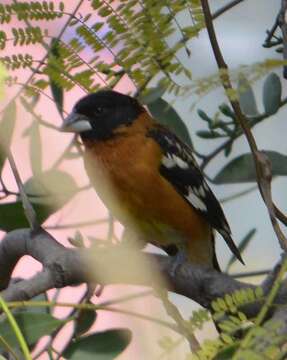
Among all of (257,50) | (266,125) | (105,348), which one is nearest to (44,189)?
(105,348)

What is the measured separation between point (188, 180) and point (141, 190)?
0.14 m

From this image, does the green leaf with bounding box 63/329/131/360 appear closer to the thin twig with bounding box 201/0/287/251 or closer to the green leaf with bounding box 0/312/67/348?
the green leaf with bounding box 0/312/67/348

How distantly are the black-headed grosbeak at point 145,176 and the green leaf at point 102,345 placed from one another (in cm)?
88

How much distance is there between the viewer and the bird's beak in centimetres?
205

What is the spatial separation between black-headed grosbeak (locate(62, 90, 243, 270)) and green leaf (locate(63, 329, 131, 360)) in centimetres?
88

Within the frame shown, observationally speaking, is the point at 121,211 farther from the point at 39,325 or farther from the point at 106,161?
the point at 39,325

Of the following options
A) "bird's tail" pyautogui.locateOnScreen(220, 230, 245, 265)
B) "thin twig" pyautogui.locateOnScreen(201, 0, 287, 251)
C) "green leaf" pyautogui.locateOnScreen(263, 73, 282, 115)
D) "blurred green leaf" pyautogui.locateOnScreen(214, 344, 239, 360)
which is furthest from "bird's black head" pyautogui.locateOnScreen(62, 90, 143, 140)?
"blurred green leaf" pyautogui.locateOnScreen(214, 344, 239, 360)

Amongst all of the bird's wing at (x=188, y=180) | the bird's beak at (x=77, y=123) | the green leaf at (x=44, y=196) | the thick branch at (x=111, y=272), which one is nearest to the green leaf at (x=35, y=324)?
the thick branch at (x=111, y=272)

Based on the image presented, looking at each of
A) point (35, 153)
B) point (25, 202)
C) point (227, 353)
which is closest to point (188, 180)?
point (35, 153)

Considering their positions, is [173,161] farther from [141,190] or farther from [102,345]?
[102,345]

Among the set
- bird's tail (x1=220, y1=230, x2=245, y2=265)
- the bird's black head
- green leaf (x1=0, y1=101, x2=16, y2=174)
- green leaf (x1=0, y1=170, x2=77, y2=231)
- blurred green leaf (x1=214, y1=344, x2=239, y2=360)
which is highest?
green leaf (x1=0, y1=101, x2=16, y2=174)

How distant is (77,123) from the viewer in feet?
7.00

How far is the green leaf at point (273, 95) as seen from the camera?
5.37ft

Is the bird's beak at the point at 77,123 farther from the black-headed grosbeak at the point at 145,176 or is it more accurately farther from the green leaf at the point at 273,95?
the green leaf at the point at 273,95
